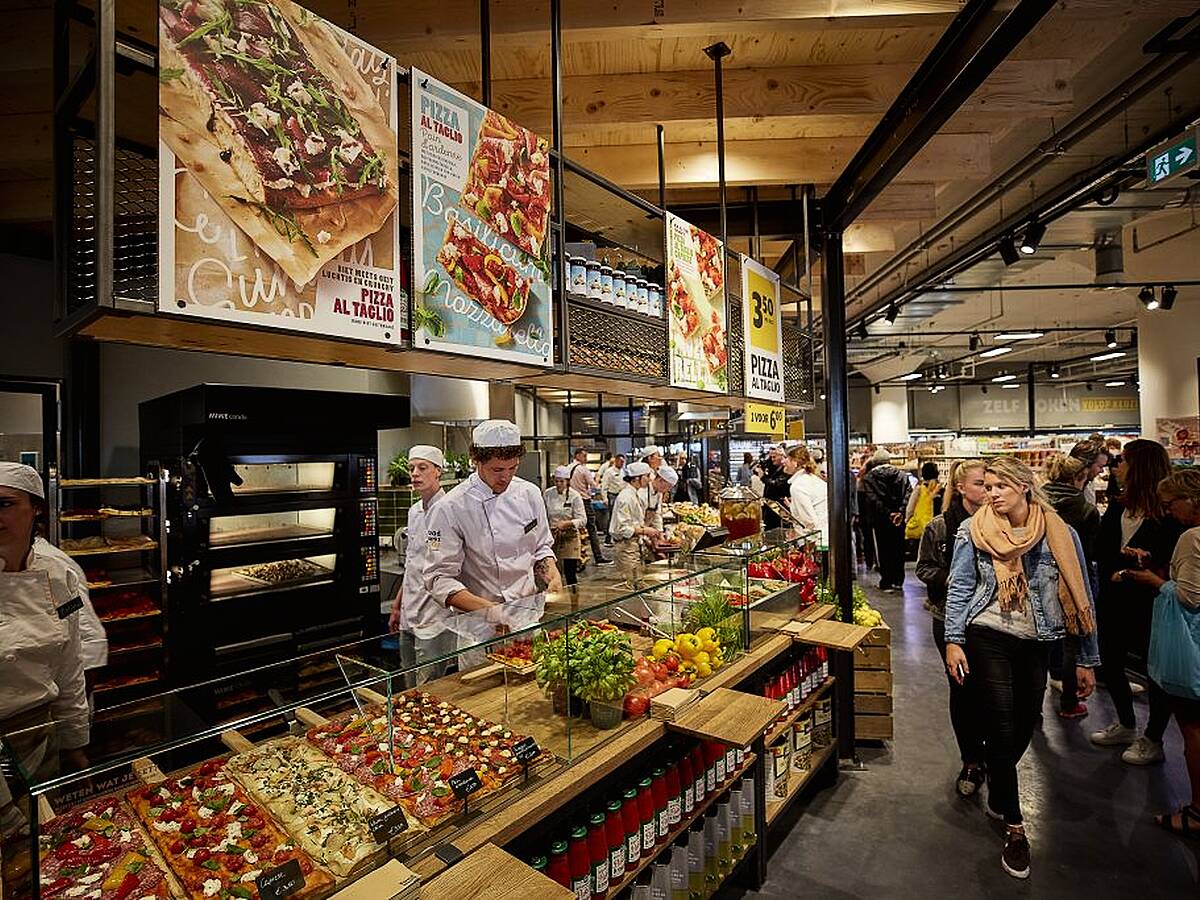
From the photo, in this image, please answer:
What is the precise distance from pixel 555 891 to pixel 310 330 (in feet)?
4.46

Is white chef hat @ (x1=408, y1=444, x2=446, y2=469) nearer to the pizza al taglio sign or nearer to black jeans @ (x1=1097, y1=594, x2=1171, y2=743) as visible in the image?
the pizza al taglio sign

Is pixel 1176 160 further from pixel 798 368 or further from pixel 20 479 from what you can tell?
pixel 20 479

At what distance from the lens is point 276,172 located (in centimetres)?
149

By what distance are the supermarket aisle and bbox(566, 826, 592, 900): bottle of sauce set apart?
4.77ft

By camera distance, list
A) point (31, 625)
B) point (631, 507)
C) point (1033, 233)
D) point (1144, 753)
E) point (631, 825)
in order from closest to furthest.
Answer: point (631, 825) → point (31, 625) → point (1144, 753) → point (1033, 233) → point (631, 507)

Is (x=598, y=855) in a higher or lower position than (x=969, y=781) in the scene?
higher

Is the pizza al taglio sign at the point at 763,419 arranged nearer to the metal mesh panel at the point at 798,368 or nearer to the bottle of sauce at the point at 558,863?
the metal mesh panel at the point at 798,368

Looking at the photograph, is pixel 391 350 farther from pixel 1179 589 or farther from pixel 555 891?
pixel 1179 589

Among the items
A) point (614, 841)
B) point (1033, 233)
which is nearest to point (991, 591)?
point (614, 841)

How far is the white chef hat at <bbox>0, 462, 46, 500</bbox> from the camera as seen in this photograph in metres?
2.59

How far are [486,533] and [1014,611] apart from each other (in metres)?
2.66

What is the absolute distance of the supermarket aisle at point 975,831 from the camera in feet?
10.2

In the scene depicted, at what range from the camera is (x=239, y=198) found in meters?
1.42

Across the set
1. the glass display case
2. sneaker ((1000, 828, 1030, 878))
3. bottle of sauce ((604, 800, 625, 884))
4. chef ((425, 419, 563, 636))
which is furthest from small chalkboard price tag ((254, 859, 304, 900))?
sneaker ((1000, 828, 1030, 878))
